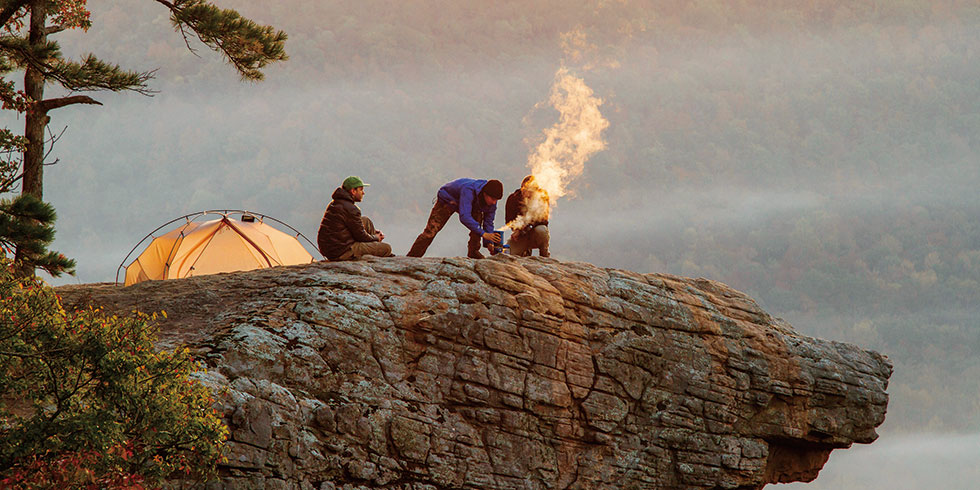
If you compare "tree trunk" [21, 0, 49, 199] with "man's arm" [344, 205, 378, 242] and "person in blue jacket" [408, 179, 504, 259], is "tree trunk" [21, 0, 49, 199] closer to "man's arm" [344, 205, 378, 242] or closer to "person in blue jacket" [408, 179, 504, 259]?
"man's arm" [344, 205, 378, 242]

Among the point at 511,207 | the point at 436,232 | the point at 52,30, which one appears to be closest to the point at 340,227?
the point at 436,232

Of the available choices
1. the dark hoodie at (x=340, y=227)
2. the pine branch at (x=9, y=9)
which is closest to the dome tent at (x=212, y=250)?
the dark hoodie at (x=340, y=227)

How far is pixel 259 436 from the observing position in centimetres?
2356

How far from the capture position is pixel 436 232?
106ft

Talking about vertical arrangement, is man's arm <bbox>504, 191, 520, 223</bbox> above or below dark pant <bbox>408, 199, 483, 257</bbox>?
above

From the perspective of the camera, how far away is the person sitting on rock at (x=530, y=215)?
33.0 metres

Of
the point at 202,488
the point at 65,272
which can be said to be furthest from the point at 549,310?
the point at 65,272

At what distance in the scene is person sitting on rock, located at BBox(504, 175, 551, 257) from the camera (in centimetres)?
3303

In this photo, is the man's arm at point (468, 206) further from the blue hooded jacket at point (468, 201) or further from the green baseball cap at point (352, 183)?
the green baseball cap at point (352, 183)

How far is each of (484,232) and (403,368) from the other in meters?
6.14

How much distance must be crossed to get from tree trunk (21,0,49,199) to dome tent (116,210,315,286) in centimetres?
584

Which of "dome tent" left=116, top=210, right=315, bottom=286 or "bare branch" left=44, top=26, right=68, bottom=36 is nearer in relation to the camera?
"bare branch" left=44, top=26, right=68, bottom=36

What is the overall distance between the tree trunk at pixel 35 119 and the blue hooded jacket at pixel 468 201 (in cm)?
1263

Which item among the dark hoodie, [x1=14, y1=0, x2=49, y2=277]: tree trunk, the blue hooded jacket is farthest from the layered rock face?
[x1=14, y1=0, x2=49, y2=277]: tree trunk
